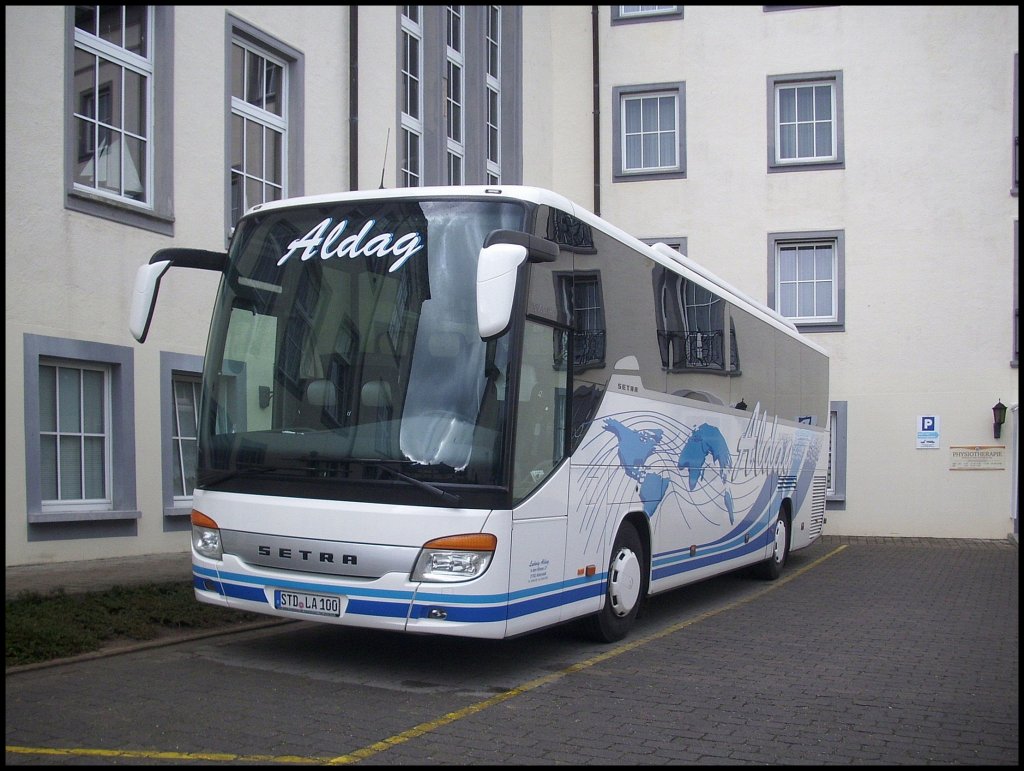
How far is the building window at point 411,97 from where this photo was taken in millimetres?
18250

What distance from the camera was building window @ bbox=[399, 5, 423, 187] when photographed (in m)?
18.2

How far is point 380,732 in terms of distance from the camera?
6.09 m

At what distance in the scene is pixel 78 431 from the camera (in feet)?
39.7

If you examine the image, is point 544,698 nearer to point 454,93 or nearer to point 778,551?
point 778,551

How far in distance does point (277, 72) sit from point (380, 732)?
37.6ft

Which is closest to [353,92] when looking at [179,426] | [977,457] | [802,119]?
[179,426]

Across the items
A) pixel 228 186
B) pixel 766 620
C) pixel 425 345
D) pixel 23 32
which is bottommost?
pixel 766 620

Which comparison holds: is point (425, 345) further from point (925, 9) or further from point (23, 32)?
point (925, 9)

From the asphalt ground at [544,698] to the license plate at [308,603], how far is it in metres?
0.46

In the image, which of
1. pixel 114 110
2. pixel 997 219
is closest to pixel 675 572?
pixel 114 110

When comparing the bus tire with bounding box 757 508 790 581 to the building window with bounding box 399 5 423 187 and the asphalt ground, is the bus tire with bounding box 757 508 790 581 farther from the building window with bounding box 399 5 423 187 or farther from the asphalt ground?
the building window with bounding box 399 5 423 187

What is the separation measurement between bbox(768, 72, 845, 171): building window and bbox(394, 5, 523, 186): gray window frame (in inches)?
212

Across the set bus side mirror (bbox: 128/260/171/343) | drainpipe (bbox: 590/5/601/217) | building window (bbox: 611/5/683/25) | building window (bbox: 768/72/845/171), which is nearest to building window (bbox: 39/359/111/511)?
bus side mirror (bbox: 128/260/171/343)

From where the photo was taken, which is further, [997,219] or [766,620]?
[997,219]
